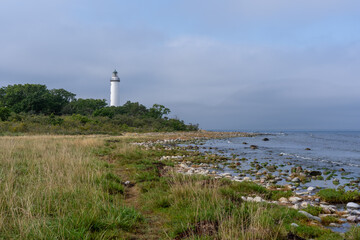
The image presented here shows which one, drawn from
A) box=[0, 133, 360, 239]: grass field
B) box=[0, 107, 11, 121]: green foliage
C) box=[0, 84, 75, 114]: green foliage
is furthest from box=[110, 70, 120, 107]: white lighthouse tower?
box=[0, 133, 360, 239]: grass field

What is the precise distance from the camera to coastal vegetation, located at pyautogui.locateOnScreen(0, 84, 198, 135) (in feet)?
140

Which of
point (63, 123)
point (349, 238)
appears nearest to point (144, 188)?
point (349, 238)

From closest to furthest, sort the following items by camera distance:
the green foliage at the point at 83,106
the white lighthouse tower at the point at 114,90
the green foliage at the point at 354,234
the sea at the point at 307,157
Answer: the green foliage at the point at 354,234
the sea at the point at 307,157
the green foliage at the point at 83,106
the white lighthouse tower at the point at 114,90

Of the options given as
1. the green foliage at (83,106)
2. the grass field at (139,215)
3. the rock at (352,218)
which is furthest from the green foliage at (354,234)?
the green foliage at (83,106)

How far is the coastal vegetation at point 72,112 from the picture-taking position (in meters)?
42.8

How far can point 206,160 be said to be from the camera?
1533 centimetres

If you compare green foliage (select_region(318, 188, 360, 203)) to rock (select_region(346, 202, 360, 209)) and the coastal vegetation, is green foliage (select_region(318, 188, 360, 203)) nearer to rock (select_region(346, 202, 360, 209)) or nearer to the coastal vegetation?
rock (select_region(346, 202, 360, 209))

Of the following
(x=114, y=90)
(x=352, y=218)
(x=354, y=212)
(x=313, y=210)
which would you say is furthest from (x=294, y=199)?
(x=114, y=90)

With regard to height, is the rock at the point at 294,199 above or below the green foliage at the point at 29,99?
below

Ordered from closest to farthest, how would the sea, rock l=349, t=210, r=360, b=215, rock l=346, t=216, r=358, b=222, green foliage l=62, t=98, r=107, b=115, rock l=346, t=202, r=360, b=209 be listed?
rock l=346, t=216, r=358, b=222
rock l=349, t=210, r=360, b=215
rock l=346, t=202, r=360, b=209
the sea
green foliage l=62, t=98, r=107, b=115

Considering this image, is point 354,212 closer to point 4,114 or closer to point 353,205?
point 353,205

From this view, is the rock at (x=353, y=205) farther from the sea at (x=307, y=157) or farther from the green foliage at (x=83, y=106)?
the green foliage at (x=83, y=106)

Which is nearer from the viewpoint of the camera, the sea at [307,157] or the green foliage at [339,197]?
the green foliage at [339,197]

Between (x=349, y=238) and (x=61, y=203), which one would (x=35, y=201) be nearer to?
(x=61, y=203)
